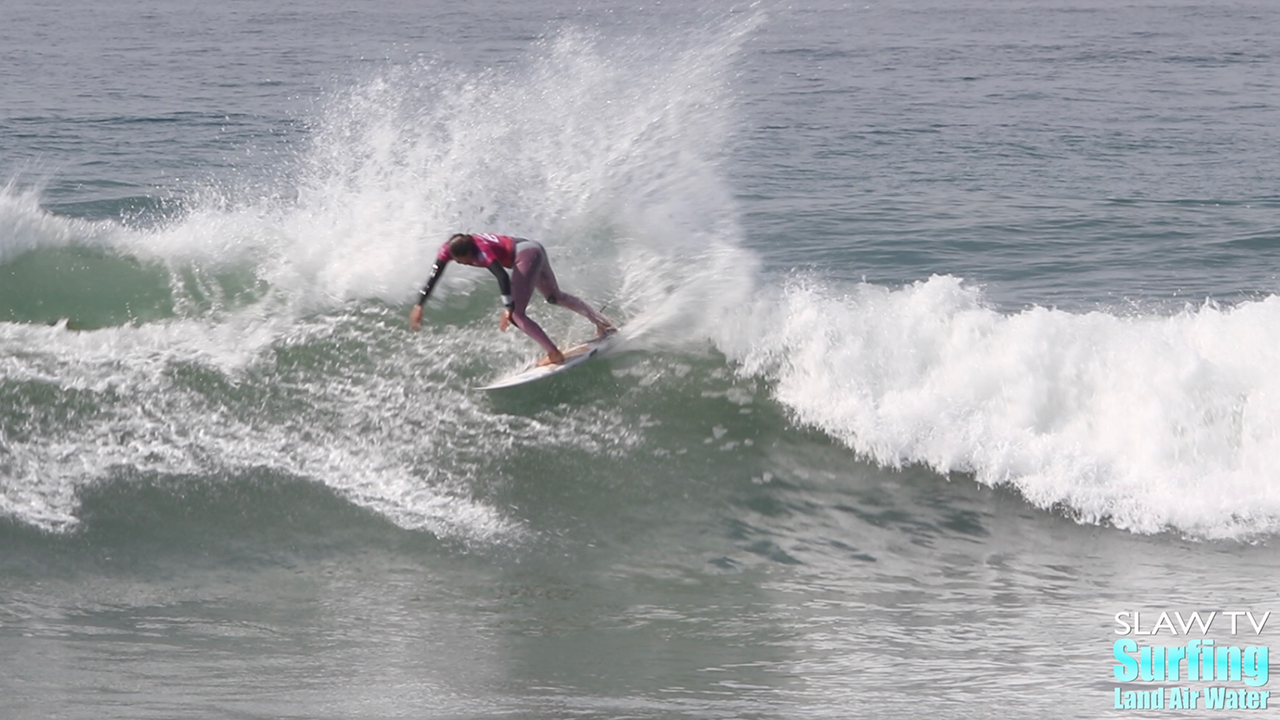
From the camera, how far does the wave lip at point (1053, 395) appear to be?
Result: 845 cm

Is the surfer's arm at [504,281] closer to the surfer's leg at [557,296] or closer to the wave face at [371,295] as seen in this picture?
the surfer's leg at [557,296]

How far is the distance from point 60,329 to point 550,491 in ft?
14.0

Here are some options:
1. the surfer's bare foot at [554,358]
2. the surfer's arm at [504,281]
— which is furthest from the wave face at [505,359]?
the surfer's arm at [504,281]

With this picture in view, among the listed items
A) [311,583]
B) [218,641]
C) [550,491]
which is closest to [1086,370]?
[550,491]

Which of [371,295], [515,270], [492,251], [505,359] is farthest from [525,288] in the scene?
[371,295]

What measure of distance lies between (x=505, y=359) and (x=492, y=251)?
106 cm

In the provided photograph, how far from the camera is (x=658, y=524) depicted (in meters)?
8.25

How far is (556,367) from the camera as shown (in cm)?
880

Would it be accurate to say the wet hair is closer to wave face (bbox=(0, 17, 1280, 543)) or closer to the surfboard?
the surfboard

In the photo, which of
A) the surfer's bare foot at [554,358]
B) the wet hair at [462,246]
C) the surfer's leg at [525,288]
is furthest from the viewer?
the surfer's bare foot at [554,358]

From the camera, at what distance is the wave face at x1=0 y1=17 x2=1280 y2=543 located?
8484mm

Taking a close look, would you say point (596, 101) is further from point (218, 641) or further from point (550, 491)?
point (218, 641)

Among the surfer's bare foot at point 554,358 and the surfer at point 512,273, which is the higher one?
the surfer at point 512,273

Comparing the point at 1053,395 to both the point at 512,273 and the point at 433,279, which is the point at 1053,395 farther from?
the point at 433,279
